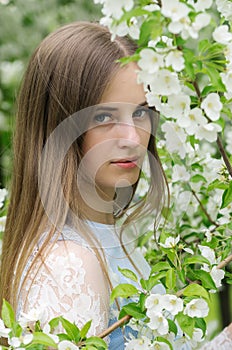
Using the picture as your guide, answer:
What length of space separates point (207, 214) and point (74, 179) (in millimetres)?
624

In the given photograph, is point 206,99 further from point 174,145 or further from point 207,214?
point 207,214

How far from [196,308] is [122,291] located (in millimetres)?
147

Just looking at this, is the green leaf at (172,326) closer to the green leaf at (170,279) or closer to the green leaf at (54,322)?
the green leaf at (170,279)

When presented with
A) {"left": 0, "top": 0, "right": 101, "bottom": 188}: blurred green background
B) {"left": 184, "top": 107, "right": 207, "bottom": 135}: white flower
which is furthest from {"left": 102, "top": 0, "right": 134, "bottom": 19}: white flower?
{"left": 0, "top": 0, "right": 101, "bottom": 188}: blurred green background

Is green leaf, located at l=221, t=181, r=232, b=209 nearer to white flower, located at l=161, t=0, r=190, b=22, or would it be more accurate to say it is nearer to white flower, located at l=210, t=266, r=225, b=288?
white flower, located at l=210, t=266, r=225, b=288

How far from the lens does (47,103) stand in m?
1.74

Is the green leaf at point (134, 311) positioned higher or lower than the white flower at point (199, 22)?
lower

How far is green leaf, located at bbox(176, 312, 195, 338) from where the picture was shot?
4.46ft

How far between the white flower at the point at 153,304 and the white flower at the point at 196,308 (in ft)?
0.17

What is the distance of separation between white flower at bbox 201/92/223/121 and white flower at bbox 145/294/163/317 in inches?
14.1

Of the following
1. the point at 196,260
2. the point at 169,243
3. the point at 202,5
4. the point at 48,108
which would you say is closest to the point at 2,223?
the point at 48,108

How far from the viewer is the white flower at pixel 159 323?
4.46 ft

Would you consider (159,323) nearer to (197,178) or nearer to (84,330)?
(84,330)

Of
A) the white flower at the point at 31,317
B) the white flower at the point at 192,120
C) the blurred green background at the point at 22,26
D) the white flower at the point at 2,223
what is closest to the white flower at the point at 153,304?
the white flower at the point at 31,317
